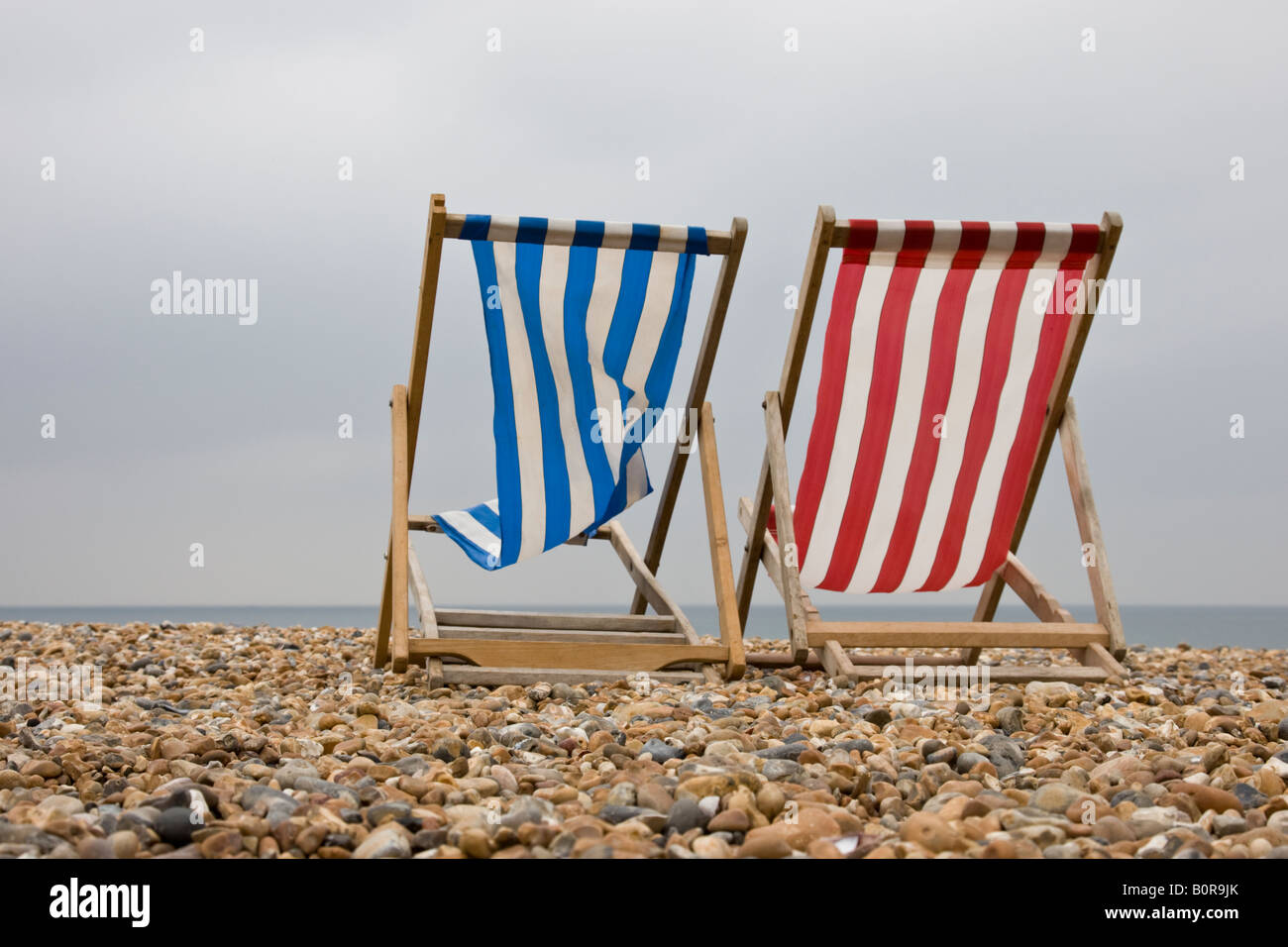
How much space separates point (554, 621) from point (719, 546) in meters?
0.78

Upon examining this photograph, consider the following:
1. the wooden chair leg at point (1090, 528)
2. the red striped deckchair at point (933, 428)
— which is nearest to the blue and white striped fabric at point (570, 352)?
the red striped deckchair at point (933, 428)

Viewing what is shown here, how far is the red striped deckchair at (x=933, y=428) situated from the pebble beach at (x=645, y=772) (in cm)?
35

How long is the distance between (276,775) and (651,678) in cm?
182

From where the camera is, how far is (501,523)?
13.6 ft

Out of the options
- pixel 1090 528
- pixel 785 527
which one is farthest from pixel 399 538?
pixel 1090 528

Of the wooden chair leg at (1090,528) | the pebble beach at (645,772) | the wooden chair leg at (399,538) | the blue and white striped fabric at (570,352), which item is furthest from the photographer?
the wooden chair leg at (1090,528)

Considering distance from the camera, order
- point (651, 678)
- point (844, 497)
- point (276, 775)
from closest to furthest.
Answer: point (276, 775) → point (651, 678) → point (844, 497)

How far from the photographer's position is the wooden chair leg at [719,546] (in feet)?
13.1

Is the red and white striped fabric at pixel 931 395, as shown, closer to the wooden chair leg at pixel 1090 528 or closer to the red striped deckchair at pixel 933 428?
the red striped deckchair at pixel 933 428

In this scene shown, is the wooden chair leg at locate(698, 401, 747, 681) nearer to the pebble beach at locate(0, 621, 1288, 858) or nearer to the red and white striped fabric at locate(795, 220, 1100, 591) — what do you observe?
the pebble beach at locate(0, 621, 1288, 858)

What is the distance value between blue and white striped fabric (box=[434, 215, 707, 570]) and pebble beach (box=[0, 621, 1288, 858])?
0.72 m

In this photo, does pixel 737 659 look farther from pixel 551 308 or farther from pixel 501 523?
pixel 551 308

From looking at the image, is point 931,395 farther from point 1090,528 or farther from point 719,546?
point 719,546
